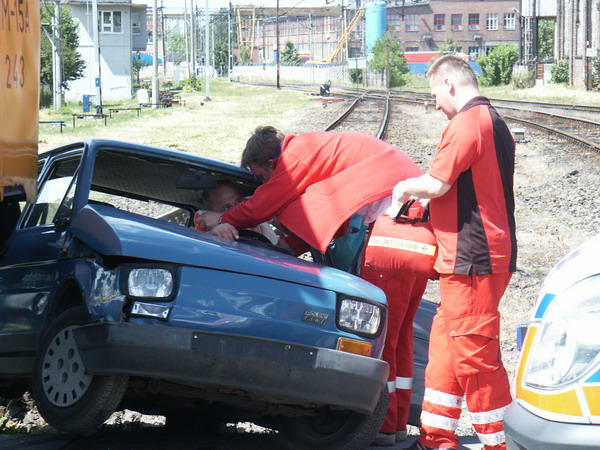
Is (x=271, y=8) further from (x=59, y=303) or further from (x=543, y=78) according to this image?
(x=59, y=303)

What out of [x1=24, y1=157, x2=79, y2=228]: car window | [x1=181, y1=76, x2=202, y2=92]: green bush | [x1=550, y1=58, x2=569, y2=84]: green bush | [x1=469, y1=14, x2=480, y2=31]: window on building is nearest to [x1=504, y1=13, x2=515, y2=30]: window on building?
[x1=469, y1=14, x2=480, y2=31]: window on building

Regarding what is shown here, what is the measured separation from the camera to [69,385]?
4.30 metres

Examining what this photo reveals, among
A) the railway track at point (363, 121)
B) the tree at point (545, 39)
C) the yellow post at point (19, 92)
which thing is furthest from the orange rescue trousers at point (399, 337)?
the tree at point (545, 39)

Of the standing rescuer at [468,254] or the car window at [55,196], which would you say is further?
the car window at [55,196]

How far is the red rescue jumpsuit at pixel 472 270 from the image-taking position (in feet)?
14.7

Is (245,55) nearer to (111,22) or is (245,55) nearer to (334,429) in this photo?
(111,22)

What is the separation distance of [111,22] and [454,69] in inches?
3064

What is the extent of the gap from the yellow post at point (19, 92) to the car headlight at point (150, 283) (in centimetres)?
137

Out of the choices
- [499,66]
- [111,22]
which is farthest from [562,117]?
[111,22]

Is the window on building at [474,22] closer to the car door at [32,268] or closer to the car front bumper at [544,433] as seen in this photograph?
the car door at [32,268]

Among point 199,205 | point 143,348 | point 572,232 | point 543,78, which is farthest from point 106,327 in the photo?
point 543,78

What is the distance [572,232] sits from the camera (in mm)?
12070

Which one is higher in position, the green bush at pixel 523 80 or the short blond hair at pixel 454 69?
the green bush at pixel 523 80

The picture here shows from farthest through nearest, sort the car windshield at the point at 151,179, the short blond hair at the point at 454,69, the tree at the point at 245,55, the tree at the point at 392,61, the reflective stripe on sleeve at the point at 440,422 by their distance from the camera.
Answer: the tree at the point at 245,55, the tree at the point at 392,61, the car windshield at the point at 151,179, the short blond hair at the point at 454,69, the reflective stripe on sleeve at the point at 440,422
